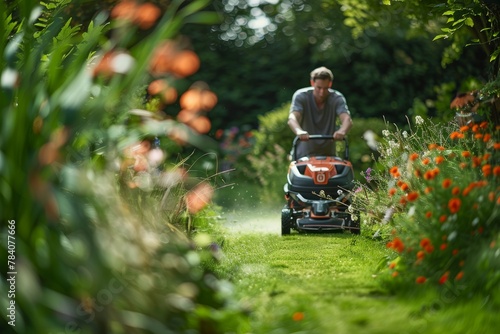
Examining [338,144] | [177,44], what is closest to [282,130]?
[338,144]

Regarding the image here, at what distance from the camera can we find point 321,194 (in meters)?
6.97

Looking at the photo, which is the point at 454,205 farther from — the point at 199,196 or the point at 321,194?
the point at 321,194

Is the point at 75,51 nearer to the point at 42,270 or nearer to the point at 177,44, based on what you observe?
the point at 177,44

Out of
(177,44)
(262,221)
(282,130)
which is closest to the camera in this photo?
(177,44)

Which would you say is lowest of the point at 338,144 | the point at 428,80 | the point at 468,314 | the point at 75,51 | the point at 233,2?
the point at 428,80

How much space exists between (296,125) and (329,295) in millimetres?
3336

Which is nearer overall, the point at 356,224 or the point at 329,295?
the point at 329,295

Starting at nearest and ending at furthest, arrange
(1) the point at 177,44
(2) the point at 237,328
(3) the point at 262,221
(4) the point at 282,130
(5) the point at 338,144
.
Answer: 1. (2) the point at 237,328
2. (1) the point at 177,44
3. (3) the point at 262,221
4. (5) the point at 338,144
5. (4) the point at 282,130

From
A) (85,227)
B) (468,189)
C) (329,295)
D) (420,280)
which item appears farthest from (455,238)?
(85,227)

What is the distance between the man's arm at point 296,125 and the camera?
7.16 m

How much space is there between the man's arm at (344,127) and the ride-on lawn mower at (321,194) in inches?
2.4

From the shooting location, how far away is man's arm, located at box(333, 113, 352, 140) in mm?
7167

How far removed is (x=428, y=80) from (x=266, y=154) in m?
3.85

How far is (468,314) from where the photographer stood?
362 centimetres
